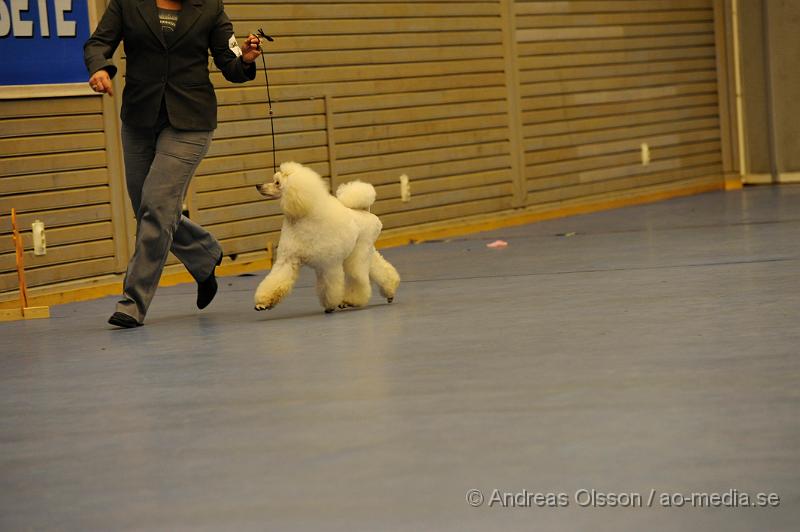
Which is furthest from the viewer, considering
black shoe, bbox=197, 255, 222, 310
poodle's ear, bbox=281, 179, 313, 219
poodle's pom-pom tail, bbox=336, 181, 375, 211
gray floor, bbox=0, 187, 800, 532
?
black shoe, bbox=197, 255, 222, 310

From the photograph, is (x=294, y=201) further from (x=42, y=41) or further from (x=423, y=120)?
(x=423, y=120)

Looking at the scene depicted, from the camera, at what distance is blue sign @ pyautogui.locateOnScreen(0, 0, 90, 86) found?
7410mm

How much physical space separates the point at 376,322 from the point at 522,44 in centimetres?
603

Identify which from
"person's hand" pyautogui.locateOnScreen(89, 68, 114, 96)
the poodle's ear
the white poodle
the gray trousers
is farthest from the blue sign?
the poodle's ear

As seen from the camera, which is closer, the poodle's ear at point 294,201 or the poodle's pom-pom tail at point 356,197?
the poodle's ear at point 294,201

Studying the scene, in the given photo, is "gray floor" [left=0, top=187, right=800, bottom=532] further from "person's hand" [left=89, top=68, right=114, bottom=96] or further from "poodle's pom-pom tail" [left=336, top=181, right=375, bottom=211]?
"person's hand" [left=89, top=68, right=114, bottom=96]

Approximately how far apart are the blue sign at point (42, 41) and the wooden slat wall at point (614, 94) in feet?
14.6

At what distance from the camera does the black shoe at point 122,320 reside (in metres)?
6.07

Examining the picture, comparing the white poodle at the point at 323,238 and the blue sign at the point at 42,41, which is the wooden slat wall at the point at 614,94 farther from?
the white poodle at the point at 323,238

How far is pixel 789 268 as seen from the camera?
6738 millimetres

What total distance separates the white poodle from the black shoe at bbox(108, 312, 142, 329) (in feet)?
1.80

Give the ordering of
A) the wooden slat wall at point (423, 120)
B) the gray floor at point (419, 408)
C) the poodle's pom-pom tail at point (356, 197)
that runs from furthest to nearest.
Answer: the wooden slat wall at point (423, 120) → the poodle's pom-pom tail at point (356, 197) → the gray floor at point (419, 408)

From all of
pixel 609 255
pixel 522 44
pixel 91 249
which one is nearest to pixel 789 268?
pixel 609 255

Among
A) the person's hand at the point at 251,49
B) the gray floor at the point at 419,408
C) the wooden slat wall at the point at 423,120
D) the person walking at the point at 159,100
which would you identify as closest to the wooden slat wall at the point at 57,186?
the wooden slat wall at the point at 423,120
